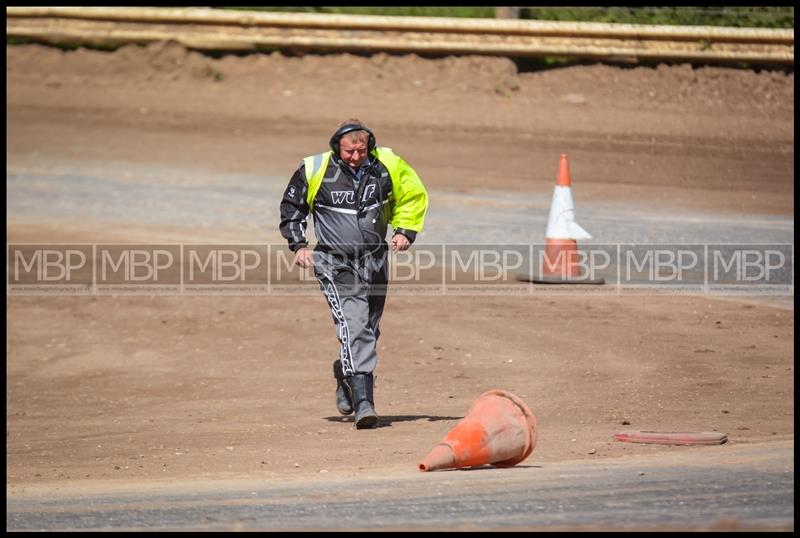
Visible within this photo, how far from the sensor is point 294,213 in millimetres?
8711

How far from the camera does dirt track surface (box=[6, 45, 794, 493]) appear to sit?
8.62 meters

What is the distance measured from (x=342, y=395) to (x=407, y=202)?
1.29m

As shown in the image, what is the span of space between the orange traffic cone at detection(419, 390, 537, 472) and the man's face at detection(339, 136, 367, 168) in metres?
1.94

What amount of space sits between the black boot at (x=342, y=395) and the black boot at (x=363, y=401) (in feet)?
0.82

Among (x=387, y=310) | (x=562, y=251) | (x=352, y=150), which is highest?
(x=352, y=150)

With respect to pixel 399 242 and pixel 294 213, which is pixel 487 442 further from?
pixel 294 213

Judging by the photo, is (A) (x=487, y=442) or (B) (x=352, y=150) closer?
(A) (x=487, y=442)

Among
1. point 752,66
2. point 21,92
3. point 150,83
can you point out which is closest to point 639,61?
point 752,66

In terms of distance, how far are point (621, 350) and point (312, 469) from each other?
4.20m

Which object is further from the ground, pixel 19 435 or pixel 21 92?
pixel 21 92

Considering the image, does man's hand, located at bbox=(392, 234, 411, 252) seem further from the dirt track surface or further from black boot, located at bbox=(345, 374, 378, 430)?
the dirt track surface

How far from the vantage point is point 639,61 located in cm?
2030

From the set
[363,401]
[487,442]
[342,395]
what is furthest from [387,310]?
[487,442]

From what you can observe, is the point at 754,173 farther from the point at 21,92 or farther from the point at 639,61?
the point at 21,92
